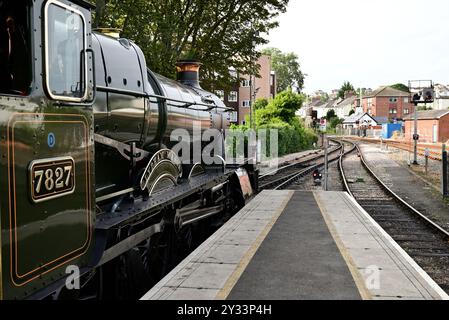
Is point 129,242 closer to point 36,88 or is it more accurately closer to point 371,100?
point 36,88

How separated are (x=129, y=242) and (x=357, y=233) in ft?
15.7

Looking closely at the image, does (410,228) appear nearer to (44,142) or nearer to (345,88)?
(44,142)

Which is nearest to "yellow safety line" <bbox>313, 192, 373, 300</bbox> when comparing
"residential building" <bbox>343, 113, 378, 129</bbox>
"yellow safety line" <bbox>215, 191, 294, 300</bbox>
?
"yellow safety line" <bbox>215, 191, 294, 300</bbox>

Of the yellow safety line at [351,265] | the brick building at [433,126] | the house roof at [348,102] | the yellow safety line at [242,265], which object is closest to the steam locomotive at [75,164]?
the yellow safety line at [242,265]

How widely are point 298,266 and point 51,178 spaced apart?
3966 mm

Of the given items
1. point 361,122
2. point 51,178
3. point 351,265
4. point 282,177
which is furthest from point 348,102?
point 51,178

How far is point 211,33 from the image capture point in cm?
1936

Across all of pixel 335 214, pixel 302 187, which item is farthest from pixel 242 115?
pixel 335 214

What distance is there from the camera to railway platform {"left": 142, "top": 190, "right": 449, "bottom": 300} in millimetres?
5422

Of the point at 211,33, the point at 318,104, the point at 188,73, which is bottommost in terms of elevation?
the point at 188,73

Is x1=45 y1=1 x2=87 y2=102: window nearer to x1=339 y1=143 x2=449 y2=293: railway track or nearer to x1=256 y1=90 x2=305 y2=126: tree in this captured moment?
x1=339 y1=143 x2=449 y2=293: railway track

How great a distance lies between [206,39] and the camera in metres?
19.2

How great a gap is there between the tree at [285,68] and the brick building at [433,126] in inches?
1726

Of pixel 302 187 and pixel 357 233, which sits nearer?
pixel 357 233
